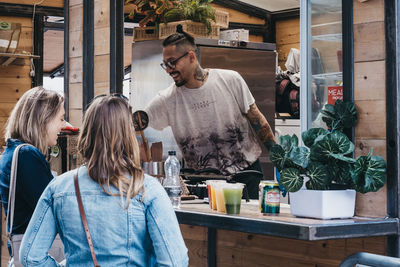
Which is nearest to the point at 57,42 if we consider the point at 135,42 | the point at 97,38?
the point at 135,42

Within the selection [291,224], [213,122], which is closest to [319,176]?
[291,224]

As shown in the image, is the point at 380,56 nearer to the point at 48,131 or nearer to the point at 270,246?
the point at 270,246

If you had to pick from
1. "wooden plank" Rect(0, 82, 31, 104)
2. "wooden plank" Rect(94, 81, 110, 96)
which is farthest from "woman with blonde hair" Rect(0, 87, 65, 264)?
"wooden plank" Rect(0, 82, 31, 104)

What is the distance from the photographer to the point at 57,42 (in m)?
8.48

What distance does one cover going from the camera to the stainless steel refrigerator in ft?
16.5

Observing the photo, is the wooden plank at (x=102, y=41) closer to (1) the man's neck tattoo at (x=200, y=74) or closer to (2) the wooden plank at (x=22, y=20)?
(1) the man's neck tattoo at (x=200, y=74)

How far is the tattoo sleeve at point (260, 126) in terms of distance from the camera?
5.06 meters

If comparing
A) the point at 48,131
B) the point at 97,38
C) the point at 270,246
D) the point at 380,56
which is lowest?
the point at 270,246

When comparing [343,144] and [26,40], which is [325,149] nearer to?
[343,144]

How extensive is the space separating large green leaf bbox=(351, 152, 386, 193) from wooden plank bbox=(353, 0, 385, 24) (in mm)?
622

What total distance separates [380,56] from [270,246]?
1222 millimetres

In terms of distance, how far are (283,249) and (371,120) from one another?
92 cm

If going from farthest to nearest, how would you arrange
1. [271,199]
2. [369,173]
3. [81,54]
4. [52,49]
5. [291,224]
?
1. [52,49]
2. [81,54]
3. [271,199]
4. [369,173]
5. [291,224]

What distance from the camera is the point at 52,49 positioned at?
28.8ft
